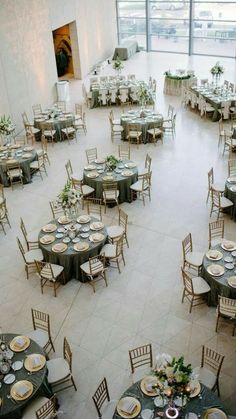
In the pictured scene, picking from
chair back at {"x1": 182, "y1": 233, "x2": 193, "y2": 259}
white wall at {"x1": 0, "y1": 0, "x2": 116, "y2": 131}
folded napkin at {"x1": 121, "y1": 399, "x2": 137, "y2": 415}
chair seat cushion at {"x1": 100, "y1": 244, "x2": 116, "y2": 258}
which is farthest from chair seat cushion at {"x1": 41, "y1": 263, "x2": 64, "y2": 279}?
white wall at {"x1": 0, "y1": 0, "x2": 116, "y2": 131}

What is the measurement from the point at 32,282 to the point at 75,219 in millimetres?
1878

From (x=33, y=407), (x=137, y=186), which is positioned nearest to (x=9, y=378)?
(x=33, y=407)

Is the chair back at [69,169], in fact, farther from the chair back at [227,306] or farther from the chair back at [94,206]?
the chair back at [227,306]

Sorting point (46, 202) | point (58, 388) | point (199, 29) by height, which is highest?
point (199, 29)

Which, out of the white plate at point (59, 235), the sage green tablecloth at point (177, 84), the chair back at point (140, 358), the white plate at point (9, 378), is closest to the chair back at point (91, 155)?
the white plate at point (59, 235)

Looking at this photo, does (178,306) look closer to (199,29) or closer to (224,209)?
(224,209)

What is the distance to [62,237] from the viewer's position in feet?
33.0

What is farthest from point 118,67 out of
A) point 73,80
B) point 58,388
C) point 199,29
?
point 58,388

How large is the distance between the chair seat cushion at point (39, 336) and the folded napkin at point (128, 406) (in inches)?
84.2

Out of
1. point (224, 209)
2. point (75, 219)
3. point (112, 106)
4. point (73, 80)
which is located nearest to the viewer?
point (75, 219)

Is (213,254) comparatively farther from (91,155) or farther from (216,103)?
(216,103)

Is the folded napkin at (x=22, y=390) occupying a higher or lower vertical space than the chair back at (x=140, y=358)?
higher

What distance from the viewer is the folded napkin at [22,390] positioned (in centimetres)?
665

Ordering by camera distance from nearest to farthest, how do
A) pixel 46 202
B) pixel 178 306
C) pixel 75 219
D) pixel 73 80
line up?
pixel 178 306, pixel 75 219, pixel 46 202, pixel 73 80
